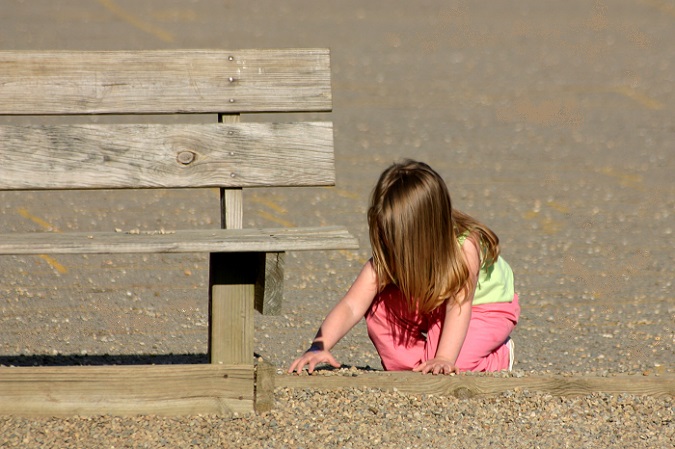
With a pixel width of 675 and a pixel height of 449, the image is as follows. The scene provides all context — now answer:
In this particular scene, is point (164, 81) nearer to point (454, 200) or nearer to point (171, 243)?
point (171, 243)

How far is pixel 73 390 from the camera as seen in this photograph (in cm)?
320

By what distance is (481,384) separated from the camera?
11.1ft

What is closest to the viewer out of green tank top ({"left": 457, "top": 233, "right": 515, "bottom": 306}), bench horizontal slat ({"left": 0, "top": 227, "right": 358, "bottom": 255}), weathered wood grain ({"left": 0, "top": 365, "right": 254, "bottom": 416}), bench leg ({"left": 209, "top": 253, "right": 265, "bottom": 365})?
bench horizontal slat ({"left": 0, "top": 227, "right": 358, "bottom": 255})

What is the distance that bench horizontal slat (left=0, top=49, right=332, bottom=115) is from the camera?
148 inches

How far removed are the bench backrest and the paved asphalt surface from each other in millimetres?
997

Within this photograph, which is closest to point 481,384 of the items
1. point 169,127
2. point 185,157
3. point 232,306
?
point 232,306

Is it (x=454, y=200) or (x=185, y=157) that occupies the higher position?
(x=185, y=157)

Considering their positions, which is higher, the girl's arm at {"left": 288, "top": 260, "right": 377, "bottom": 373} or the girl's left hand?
the girl's arm at {"left": 288, "top": 260, "right": 377, "bottom": 373}

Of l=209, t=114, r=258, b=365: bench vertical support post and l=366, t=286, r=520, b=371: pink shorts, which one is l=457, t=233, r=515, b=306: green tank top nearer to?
l=366, t=286, r=520, b=371: pink shorts

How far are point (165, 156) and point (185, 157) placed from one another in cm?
8

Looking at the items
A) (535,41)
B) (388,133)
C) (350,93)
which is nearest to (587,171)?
(388,133)

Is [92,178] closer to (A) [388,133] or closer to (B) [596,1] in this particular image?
(A) [388,133]

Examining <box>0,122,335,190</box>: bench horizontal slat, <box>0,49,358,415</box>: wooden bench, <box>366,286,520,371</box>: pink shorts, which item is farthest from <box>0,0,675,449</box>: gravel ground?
<box>0,122,335,190</box>: bench horizontal slat

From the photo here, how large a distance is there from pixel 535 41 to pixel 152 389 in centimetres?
975
